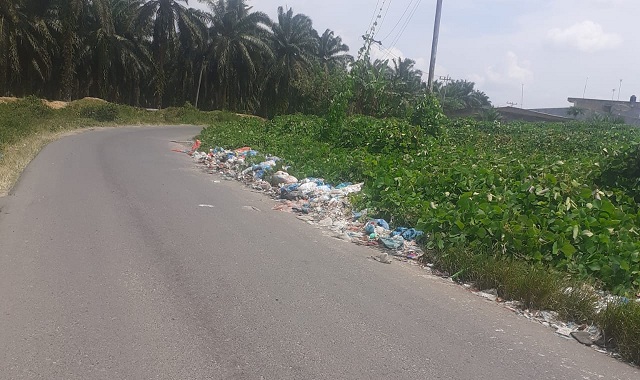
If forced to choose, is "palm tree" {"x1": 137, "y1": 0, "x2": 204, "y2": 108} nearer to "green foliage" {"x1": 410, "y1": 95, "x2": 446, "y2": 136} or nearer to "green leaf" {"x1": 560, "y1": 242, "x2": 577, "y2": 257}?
"green foliage" {"x1": 410, "y1": 95, "x2": 446, "y2": 136}

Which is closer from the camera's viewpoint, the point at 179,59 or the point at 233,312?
the point at 233,312

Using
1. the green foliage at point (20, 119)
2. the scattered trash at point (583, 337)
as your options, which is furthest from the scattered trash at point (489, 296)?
the green foliage at point (20, 119)

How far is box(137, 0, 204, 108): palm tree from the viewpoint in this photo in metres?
47.2

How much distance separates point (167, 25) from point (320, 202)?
41.0m

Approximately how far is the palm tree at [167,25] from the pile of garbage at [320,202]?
107ft

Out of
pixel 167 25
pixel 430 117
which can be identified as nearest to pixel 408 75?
pixel 167 25

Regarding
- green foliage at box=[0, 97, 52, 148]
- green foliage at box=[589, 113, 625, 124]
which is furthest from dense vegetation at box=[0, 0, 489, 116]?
green foliage at box=[589, 113, 625, 124]

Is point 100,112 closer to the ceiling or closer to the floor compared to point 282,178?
closer to the ceiling

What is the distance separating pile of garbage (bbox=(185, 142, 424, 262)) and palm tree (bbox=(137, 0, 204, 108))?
3273 cm

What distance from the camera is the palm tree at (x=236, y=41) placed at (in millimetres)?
52094

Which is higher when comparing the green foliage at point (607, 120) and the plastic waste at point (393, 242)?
the green foliage at point (607, 120)

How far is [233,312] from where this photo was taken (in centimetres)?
543

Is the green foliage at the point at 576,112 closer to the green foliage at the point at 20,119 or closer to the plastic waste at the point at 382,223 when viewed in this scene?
the green foliage at the point at 20,119

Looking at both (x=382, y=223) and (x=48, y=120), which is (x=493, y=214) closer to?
(x=382, y=223)
